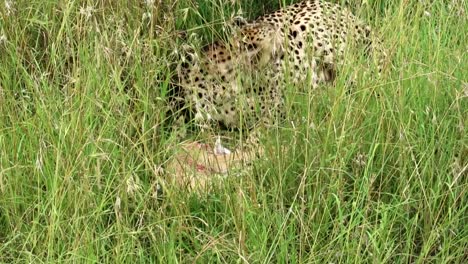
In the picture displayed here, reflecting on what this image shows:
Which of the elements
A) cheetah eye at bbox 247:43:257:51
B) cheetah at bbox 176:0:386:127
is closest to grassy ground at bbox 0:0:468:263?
cheetah at bbox 176:0:386:127

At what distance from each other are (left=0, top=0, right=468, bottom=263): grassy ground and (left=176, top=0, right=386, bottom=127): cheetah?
9 cm

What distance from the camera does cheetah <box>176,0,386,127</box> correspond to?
2.34 metres

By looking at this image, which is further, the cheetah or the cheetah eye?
the cheetah eye

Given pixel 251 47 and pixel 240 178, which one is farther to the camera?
pixel 251 47

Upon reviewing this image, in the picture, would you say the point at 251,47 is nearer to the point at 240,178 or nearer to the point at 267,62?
the point at 267,62

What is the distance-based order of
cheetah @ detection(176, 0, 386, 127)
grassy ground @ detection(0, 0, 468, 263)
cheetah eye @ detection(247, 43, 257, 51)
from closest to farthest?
grassy ground @ detection(0, 0, 468, 263), cheetah @ detection(176, 0, 386, 127), cheetah eye @ detection(247, 43, 257, 51)

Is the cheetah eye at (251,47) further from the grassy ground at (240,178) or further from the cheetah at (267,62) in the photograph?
the grassy ground at (240,178)

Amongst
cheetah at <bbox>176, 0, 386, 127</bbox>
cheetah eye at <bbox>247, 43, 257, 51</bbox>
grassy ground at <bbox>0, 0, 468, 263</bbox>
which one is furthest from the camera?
cheetah eye at <bbox>247, 43, 257, 51</bbox>

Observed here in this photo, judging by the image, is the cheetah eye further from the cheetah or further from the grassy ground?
the grassy ground

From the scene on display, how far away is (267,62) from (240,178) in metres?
0.69

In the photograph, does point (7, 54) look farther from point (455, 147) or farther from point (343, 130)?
point (455, 147)

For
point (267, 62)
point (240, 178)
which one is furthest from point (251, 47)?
point (240, 178)

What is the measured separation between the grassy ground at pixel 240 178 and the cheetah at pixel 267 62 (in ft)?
0.30

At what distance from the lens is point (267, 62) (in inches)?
109
